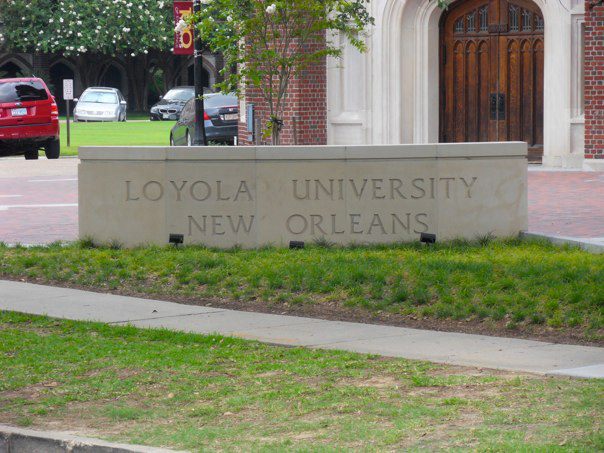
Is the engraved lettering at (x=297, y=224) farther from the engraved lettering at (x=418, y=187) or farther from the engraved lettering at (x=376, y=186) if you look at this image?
the engraved lettering at (x=418, y=187)

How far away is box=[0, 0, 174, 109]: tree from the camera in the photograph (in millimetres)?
60062

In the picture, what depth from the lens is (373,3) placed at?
2556 cm

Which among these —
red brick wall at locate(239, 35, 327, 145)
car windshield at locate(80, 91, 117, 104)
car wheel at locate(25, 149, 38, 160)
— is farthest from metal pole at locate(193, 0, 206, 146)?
car windshield at locate(80, 91, 117, 104)

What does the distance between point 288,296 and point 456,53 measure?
15.8 m

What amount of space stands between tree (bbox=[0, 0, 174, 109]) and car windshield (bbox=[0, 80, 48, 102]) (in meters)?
31.1

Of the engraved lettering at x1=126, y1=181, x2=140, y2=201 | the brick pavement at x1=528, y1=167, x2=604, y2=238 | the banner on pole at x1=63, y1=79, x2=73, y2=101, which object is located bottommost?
the brick pavement at x1=528, y1=167, x2=604, y2=238

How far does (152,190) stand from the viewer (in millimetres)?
13289

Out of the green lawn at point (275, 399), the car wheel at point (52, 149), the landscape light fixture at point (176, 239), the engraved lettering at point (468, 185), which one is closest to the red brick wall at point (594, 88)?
the engraved lettering at point (468, 185)

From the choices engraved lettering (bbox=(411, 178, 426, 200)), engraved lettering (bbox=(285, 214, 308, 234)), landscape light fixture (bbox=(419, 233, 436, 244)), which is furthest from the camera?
engraved lettering (bbox=(285, 214, 308, 234))

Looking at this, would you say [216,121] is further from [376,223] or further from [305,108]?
[376,223]

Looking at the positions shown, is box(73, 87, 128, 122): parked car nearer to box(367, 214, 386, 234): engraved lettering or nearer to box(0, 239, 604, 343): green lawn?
box(0, 239, 604, 343): green lawn

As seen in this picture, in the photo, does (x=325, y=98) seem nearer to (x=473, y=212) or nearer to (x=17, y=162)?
(x=17, y=162)

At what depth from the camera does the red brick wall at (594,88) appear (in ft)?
74.5

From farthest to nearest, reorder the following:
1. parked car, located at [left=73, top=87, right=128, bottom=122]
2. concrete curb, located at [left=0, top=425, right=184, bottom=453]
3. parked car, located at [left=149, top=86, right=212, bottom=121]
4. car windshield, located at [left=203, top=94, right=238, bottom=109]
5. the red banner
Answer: parked car, located at [left=149, top=86, right=212, bottom=121], parked car, located at [left=73, top=87, right=128, bottom=122], car windshield, located at [left=203, top=94, right=238, bottom=109], the red banner, concrete curb, located at [left=0, top=425, right=184, bottom=453]
